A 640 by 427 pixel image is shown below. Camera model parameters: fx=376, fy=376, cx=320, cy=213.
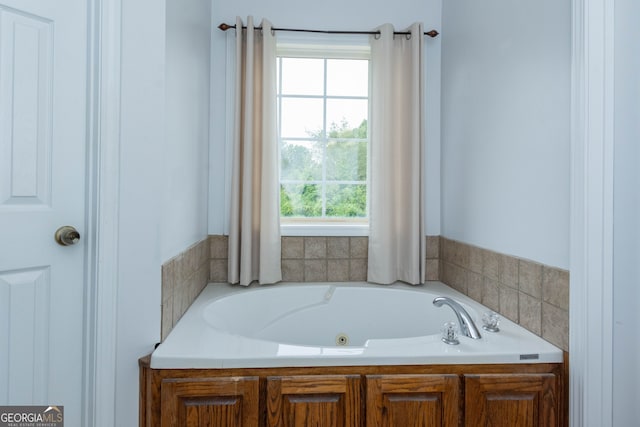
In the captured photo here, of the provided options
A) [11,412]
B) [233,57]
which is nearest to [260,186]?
[233,57]

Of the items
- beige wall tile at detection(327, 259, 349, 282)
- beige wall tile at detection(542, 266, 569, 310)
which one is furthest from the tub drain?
beige wall tile at detection(542, 266, 569, 310)

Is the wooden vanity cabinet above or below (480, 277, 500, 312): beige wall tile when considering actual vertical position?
below

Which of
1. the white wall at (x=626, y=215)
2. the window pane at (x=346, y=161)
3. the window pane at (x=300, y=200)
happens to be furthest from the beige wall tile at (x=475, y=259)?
the window pane at (x=300, y=200)

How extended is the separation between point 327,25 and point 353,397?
6.72ft

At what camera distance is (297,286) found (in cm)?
213

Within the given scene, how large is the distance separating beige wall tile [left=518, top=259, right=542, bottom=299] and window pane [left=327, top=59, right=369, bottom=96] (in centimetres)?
141

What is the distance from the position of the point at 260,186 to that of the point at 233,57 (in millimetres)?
801

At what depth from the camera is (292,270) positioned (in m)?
2.26

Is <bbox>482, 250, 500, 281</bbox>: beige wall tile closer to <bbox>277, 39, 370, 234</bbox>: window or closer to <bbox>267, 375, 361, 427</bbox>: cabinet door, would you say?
<bbox>277, 39, 370, 234</bbox>: window

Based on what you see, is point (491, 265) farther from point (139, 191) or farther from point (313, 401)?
point (139, 191)

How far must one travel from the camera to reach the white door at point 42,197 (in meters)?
1.09

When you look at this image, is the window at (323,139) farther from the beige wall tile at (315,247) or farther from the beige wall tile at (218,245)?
the beige wall tile at (218,245)

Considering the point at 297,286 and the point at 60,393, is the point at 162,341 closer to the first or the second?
the point at 60,393

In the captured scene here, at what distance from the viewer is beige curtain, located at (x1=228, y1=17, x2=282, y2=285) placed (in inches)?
83.1
